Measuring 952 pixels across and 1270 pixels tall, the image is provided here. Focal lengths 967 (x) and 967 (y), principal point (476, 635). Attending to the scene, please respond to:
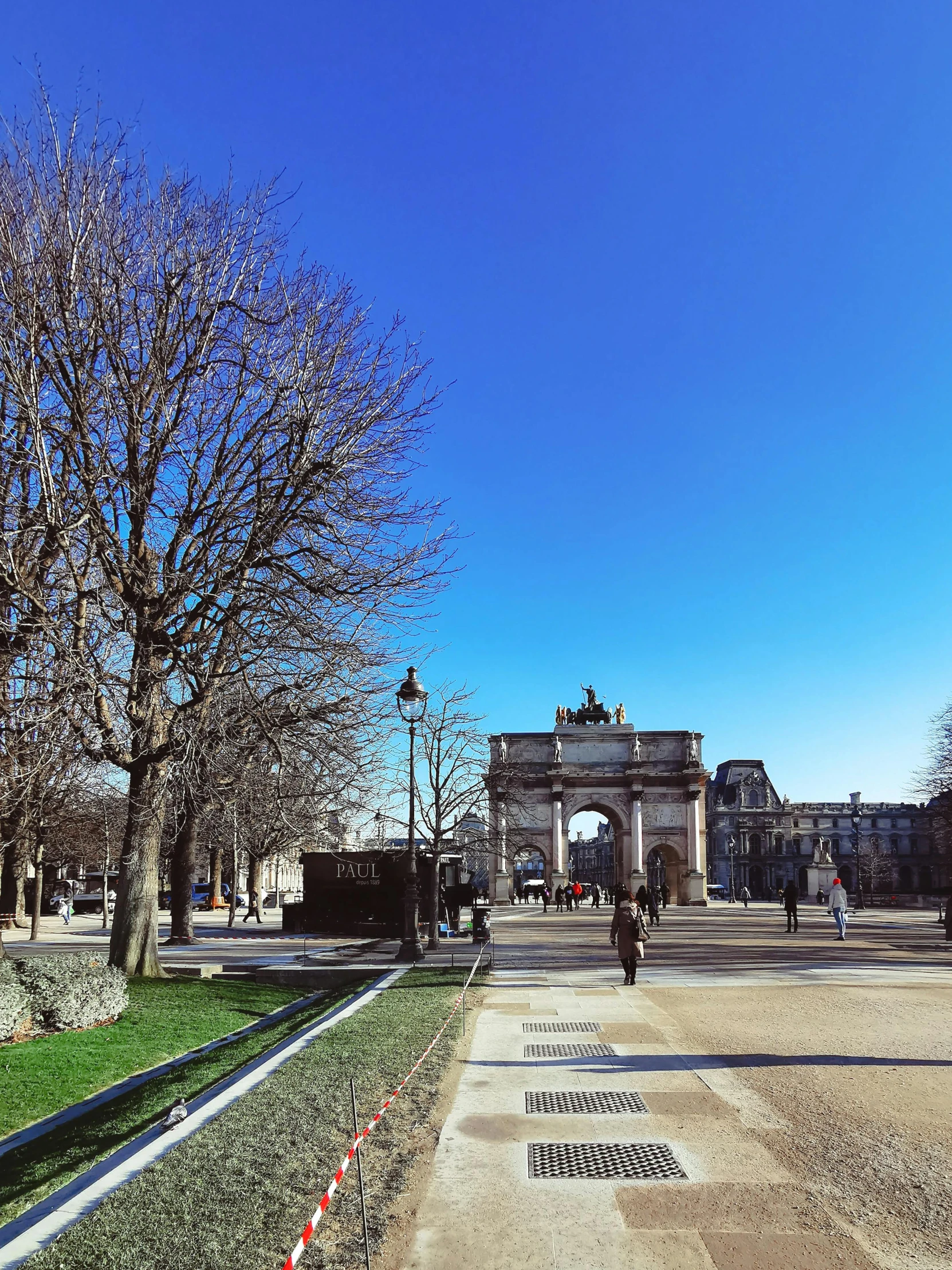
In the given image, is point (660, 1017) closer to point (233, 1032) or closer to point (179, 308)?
point (233, 1032)

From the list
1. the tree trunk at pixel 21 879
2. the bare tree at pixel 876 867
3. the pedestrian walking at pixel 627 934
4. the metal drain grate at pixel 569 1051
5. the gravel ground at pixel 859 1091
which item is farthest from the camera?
the bare tree at pixel 876 867

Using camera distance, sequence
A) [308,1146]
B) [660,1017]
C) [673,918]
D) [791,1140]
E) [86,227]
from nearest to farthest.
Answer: [308,1146]
[791,1140]
[660,1017]
[86,227]
[673,918]

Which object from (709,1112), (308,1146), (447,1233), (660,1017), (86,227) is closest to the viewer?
(447,1233)

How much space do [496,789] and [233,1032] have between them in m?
56.2

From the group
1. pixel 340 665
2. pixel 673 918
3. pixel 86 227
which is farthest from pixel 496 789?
pixel 86 227

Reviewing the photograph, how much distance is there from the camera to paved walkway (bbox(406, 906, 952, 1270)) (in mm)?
5004

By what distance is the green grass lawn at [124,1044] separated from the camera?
943cm

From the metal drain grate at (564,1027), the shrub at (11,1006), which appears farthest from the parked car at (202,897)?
the metal drain grate at (564,1027)

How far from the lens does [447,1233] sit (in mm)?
5238

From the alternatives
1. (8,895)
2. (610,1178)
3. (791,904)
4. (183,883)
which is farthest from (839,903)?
(8,895)

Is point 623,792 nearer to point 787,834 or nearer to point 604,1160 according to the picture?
point 787,834

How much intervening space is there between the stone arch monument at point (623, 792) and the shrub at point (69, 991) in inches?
2464

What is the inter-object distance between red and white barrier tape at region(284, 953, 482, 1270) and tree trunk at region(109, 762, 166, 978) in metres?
5.97

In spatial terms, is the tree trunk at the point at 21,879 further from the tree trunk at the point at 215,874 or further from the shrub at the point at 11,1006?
the shrub at the point at 11,1006
